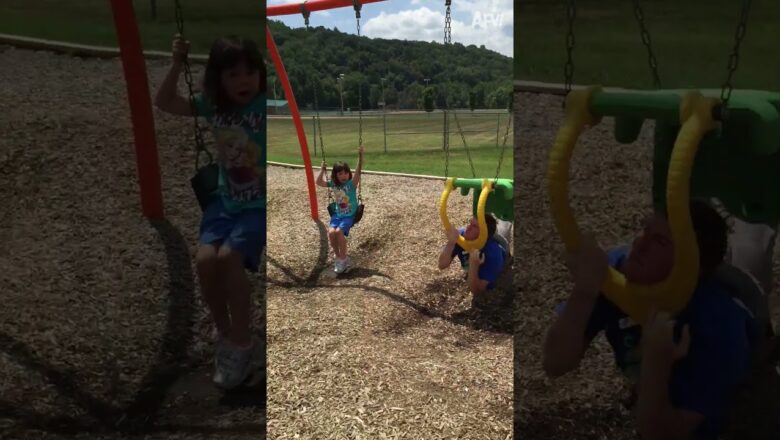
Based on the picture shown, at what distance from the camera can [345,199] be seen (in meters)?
6.92

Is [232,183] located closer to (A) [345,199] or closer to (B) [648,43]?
(B) [648,43]

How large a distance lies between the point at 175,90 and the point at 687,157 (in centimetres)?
186

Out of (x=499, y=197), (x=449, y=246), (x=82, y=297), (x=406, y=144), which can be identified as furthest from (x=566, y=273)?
(x=406, y=144)

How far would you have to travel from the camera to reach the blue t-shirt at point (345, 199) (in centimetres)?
688

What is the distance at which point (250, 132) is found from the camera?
247 cm

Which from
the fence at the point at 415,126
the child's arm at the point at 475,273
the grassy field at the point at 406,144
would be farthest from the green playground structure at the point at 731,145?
the fence at the point at 415,126

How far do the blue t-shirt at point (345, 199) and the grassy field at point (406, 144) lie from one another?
6.73 meters

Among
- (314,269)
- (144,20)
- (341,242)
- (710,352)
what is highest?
(144,20)

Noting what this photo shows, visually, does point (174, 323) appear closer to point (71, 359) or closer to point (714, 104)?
point (71, 359)

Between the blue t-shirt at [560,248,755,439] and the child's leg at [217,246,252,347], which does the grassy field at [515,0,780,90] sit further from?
the child's leg at [217,246,252,347]

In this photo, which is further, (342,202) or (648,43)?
(342,202)

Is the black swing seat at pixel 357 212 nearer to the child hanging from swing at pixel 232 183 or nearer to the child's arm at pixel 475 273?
the child's arm at pixel 475 273

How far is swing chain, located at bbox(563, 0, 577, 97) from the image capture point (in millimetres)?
2162

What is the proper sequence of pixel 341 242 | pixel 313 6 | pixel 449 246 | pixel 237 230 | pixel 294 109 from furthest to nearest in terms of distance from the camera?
1. pixel 294 109
2. pixel 341 242
3. pixel 313 6
4. pixel 449 246
5. pixel 237 230
